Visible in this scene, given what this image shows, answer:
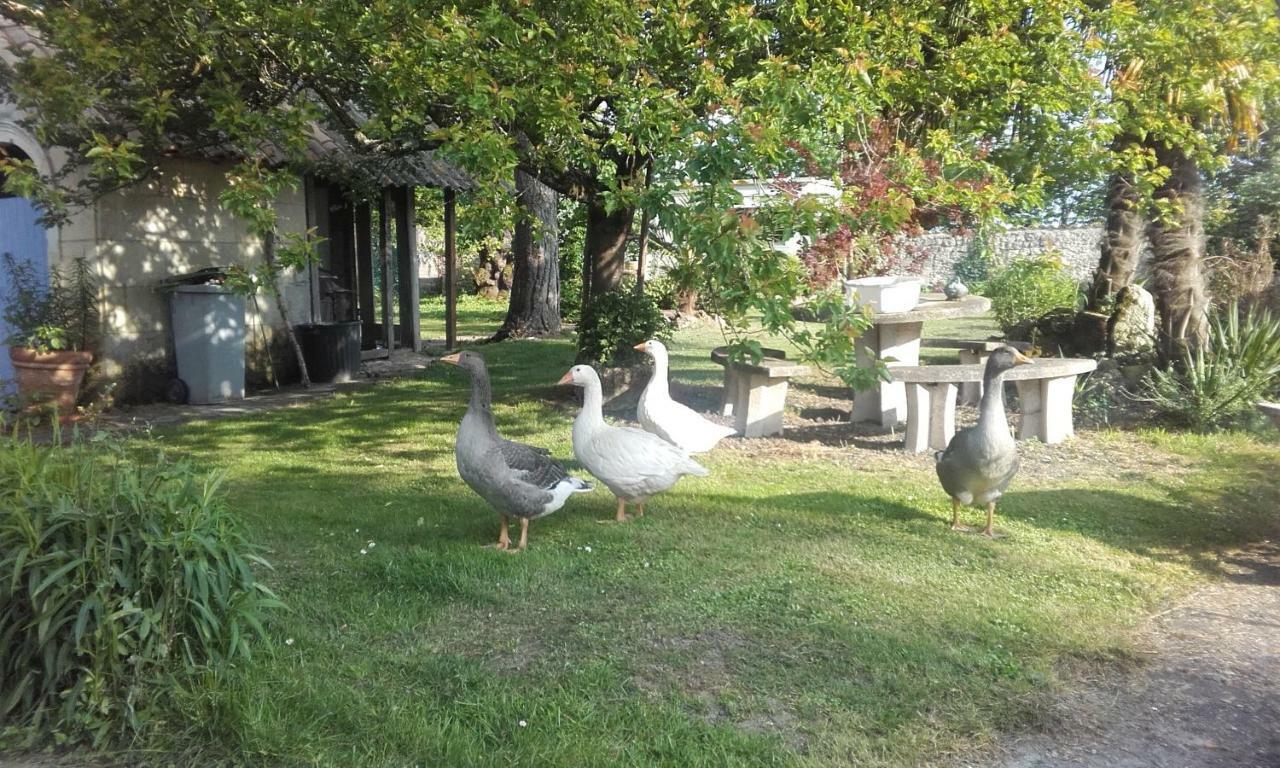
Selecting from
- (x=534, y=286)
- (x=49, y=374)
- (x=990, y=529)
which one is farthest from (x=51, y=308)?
(x=534, y=286)

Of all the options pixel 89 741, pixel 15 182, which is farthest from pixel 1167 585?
pixel 15 182

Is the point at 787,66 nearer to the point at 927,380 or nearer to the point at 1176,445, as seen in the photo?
the point at 927,380

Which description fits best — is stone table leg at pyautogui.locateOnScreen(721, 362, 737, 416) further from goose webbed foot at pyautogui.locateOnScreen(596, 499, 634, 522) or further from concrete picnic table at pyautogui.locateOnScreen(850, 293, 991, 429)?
goose webbed foot at pyautogui.locateOnScreen(596, 499, 634, 522)

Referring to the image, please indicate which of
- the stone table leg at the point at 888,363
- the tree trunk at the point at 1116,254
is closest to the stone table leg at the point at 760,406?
the stone table leg at the point at 888,363

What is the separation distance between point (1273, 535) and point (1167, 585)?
5.54ft

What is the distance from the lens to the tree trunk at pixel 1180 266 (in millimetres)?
10609

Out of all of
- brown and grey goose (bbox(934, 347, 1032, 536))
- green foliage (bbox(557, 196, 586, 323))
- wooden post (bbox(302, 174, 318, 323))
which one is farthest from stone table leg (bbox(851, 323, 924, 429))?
green foliage (bbox(557, 196, 586, 323))

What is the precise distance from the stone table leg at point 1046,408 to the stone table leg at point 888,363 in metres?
1.23

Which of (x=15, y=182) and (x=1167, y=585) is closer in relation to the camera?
(x=1167, y=585)

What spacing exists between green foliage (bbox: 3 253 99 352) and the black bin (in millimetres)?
2840

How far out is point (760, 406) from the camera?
9430 millimetres

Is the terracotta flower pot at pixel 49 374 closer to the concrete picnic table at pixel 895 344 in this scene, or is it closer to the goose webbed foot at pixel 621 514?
the goose webbed foot at pixel 621 514

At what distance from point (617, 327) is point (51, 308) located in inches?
238

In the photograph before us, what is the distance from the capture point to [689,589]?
5.20 metres
